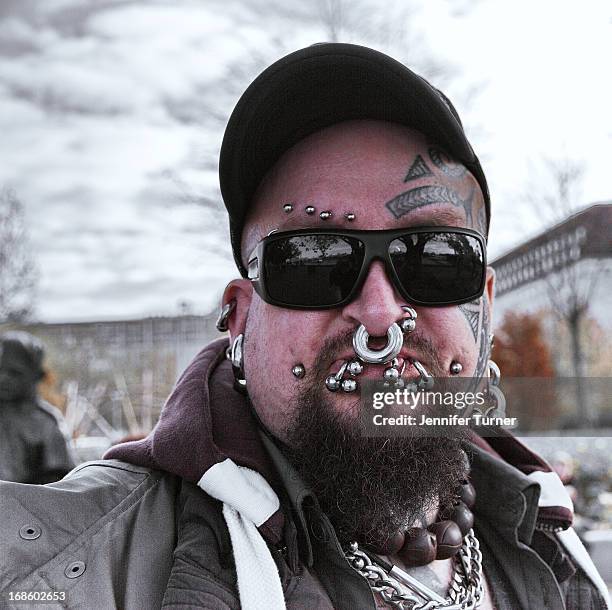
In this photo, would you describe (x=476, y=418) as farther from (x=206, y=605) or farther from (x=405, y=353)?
(x=206, y=605)

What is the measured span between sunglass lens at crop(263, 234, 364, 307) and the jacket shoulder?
38 centimetres

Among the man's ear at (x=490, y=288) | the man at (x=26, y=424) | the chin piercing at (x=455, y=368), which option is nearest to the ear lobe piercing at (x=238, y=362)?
the chin piercing at (x=455, y=368)

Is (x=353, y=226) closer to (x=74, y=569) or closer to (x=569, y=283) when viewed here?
(x=74, y=569)

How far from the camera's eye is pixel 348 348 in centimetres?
116

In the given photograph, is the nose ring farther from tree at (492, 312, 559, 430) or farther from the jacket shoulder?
tree at (492, 312, 559, 430)

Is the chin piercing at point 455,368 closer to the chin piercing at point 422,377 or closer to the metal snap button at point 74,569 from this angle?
the chin piercing at point 422,377

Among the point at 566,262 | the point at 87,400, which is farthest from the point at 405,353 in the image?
the point at 87,400

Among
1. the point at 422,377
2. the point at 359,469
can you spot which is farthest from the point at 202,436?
the point at 422,377

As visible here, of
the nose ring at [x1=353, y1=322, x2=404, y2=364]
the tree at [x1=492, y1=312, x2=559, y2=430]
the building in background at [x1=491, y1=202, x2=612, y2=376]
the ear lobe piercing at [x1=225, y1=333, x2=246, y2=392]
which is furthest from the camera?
the tree at [x1=492, y1=312, x2=559, y2=430]

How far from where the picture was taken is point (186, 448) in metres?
1.15

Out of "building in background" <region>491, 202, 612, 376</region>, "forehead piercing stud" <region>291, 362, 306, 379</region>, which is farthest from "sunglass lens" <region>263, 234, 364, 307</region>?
"building in background" <region>491, 202, 612, 376</region>

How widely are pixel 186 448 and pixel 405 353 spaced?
392 mm

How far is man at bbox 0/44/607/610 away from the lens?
106cm

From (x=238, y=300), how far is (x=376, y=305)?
340mm
